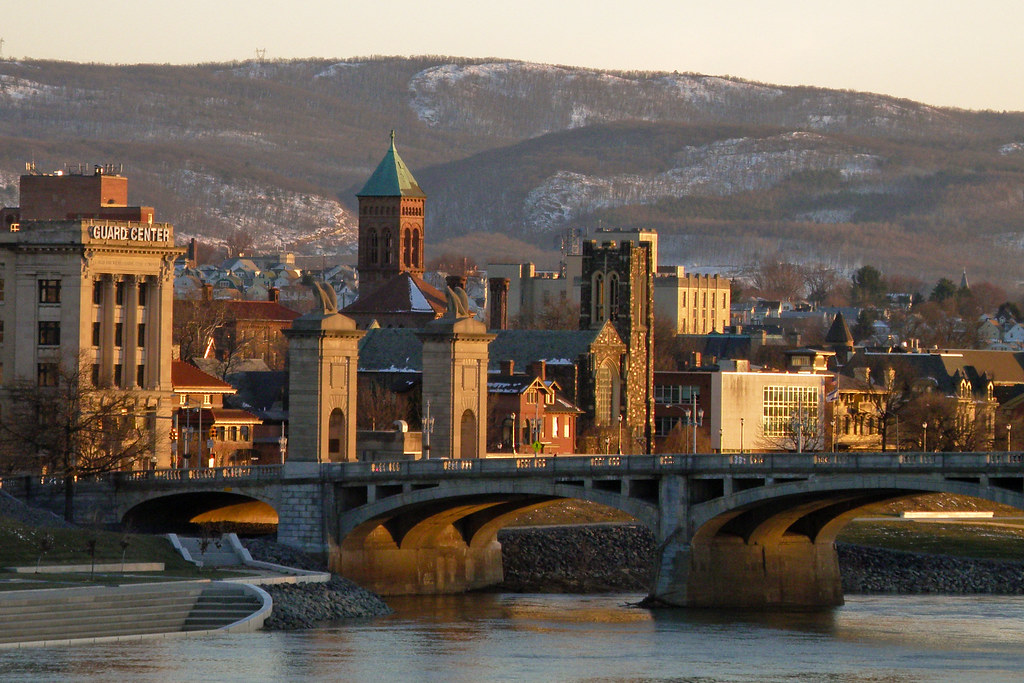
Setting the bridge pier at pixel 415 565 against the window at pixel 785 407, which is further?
the window at pixel 785 407

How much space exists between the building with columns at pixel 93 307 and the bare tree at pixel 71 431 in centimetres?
237

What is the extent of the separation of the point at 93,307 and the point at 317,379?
2628 cm

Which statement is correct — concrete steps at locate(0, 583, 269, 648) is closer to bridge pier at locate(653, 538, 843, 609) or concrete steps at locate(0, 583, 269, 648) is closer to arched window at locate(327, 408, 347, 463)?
bridge pier at locate(653, 538, 843, 609)

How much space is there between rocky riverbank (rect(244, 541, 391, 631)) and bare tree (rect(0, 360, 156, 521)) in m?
12.8

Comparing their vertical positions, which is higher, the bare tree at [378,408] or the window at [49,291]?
the window at [49,291]

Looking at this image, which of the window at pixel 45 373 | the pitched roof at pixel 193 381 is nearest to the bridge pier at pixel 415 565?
the window at pixel 45 373

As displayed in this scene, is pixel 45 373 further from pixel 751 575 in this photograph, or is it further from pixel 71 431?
pixel 751 575

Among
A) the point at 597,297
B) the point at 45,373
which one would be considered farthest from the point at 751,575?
the point at 597,297

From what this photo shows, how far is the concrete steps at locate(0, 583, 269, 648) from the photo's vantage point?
86.4m

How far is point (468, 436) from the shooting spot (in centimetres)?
12531

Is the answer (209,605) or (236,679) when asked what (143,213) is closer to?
(209,605)

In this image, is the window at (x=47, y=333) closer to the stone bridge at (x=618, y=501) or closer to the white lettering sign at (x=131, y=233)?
the white lettering sign at (x=131, y=233)

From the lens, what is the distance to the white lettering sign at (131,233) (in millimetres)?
135750

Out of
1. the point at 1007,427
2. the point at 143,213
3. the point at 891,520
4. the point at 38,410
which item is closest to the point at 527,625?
the point at 38,410
